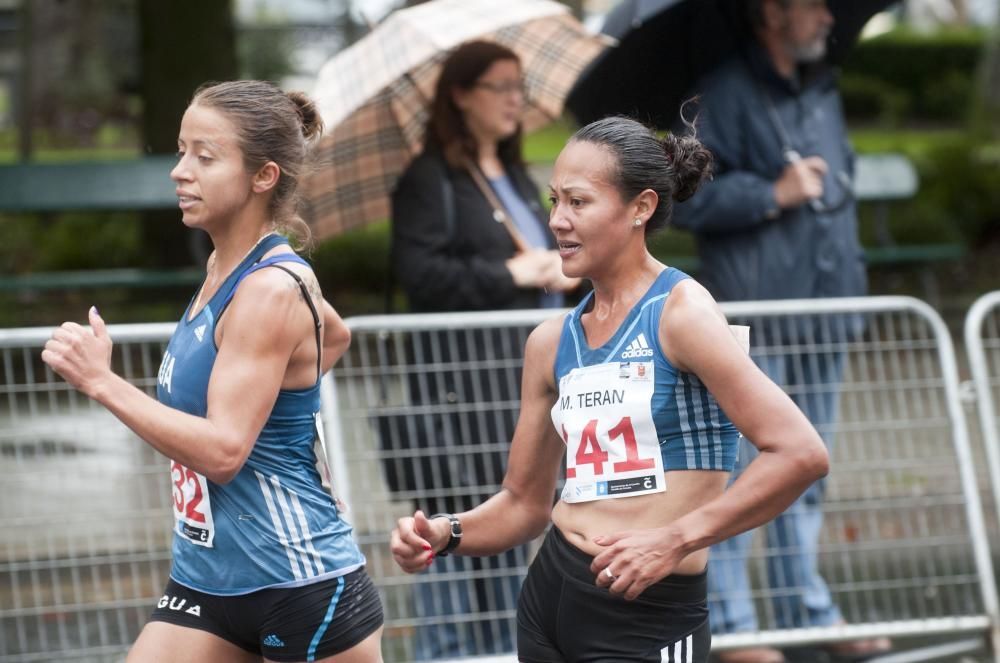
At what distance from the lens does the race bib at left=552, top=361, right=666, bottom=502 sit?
3133mm

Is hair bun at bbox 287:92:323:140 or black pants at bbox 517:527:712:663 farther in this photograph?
hair bun at bbox 287:92:323:140

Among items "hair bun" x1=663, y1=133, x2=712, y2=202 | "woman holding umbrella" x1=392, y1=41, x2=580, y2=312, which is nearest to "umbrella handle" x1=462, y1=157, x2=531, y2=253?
"woman holding umbrella" x1=392, y1=41, x2=580, y2=312

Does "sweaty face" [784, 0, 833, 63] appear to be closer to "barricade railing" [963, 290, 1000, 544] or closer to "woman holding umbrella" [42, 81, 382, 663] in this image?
"barricade railing" [963, 290, 1000, 544]

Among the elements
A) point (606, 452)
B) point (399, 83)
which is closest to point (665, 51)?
point (399, 83)

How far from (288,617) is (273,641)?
65mm

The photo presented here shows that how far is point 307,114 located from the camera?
3643 mm

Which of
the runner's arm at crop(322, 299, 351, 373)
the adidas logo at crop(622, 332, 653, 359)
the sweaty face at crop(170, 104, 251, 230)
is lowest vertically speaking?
the adidas logo at crop(622, 332, 653, 359)

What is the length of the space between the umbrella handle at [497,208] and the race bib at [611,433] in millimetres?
2345

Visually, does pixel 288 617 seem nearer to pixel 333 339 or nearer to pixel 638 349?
pixel 333 339

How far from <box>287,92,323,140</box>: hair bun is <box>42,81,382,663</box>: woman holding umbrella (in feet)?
0.32

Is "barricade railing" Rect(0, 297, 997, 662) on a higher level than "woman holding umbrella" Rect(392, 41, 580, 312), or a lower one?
lower

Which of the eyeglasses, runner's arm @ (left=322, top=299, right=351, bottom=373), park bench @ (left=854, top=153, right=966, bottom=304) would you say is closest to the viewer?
runner's arm @ (left=322, top=299, right=351, bottom=373)

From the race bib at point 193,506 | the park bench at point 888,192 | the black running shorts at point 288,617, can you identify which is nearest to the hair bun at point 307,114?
the race bib at point 193,506

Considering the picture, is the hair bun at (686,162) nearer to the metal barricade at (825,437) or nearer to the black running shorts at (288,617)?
the black running shorts at (288,617)
